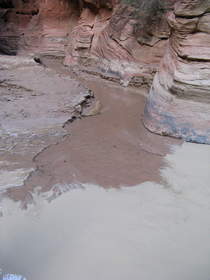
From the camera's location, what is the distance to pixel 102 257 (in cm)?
176

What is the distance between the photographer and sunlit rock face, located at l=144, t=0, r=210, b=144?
3.68m

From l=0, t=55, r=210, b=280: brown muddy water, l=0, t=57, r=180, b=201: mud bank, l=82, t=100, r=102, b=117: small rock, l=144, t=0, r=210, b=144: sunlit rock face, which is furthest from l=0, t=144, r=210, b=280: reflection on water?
l=82, t=100, r=102, b=117: small rock

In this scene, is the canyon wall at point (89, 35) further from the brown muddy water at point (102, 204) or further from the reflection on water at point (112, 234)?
the reflection on water at point (112, 234)

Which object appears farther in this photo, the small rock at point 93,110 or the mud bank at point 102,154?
the small rock at point 93,110

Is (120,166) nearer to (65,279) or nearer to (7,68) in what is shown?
(65,279)

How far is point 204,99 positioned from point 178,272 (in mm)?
2536

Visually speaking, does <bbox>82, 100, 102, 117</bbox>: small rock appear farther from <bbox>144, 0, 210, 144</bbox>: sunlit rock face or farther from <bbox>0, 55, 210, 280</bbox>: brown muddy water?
<bbox>144, 0, 210, 144</bbox>: sunlit rock face

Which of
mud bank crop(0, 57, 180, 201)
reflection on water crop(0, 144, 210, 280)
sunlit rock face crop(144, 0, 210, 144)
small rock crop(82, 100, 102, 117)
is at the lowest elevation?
small rock crop(82, 100, 102, 117)

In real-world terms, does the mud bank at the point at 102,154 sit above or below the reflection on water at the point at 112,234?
below

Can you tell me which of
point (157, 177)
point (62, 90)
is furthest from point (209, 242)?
point (62, 90)

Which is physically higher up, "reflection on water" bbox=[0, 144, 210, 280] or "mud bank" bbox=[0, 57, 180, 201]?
"reflection on water" bbox=[0, 144, 210, 280]

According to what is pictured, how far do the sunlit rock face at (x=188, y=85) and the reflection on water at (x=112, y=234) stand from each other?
1.23 meters

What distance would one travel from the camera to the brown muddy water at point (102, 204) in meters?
1.73

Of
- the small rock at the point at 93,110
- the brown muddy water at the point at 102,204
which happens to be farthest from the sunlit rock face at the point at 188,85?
the small rock at the point at 93,110
